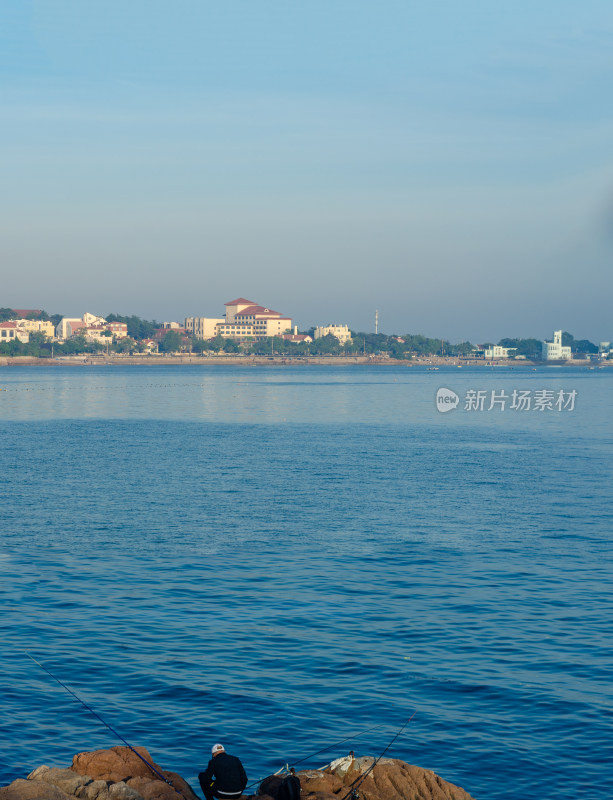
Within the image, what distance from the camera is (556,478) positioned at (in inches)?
2625

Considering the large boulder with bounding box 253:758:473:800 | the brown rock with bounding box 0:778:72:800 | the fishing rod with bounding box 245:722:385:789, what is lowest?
the fishing rod with bounding box 245:722:385:789

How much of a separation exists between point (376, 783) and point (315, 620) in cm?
1208

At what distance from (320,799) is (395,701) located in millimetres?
6806

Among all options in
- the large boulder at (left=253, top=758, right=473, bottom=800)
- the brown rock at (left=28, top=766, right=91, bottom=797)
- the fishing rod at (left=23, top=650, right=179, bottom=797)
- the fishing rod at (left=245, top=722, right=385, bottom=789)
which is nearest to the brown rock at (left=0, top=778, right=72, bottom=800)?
the brown rock at (left=28, top=766, right=91, bottom=797)

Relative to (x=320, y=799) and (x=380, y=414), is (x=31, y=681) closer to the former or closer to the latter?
(x=320, y=799)

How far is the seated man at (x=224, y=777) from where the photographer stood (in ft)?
54.5

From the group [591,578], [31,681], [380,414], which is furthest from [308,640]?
[380,414]

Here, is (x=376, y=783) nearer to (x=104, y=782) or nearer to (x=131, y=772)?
(x=131, y=772)

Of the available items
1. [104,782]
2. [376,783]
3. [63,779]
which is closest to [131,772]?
[104,782]

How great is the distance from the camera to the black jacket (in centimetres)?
1661

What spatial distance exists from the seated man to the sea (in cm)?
279

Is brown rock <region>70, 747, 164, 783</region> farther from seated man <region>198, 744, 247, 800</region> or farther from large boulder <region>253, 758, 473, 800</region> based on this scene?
large boulder <region>253, 758, 473, 800</region>

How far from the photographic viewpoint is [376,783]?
1780cm

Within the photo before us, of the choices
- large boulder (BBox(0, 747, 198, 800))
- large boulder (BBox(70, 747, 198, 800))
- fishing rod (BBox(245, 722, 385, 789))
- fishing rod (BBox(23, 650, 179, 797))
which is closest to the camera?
large boulder (BBox(0, 747, 198, 800))
